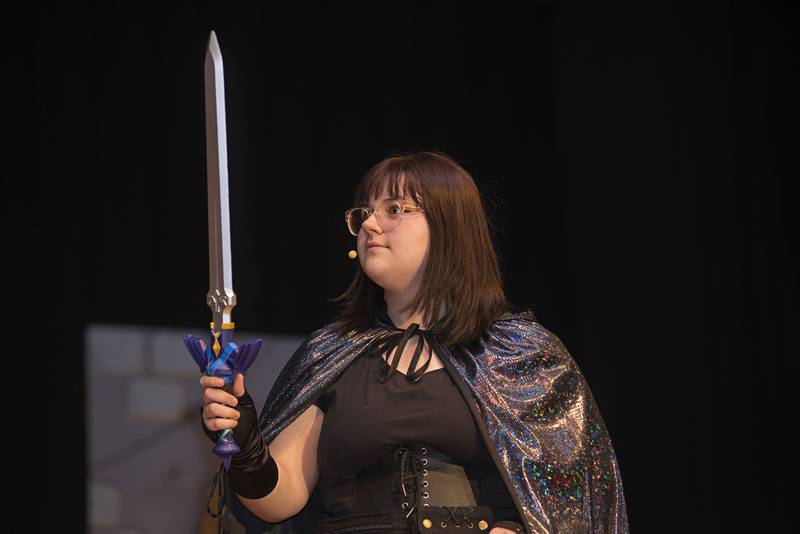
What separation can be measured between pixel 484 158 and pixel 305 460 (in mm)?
2456

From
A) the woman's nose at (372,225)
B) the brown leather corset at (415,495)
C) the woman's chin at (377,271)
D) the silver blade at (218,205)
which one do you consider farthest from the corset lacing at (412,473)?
the silver blade at (218,205)

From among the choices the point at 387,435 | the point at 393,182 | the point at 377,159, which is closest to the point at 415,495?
the point at 387,435

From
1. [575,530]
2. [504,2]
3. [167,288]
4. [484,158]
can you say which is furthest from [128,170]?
[575,530]

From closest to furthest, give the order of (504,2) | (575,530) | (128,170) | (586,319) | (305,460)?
1. (575,530)
2. (305,460)
3. (128,170)
4. (586,319)
5. (504,2)

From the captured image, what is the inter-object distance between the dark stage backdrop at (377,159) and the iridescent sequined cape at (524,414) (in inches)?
56.6

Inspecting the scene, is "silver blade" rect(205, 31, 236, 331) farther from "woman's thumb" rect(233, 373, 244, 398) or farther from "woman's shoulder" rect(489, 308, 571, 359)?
"woman's shoulder" rect(489, 308, 571, 359)

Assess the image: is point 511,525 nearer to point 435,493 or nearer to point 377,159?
point 435,493

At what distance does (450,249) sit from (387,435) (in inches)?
18.0

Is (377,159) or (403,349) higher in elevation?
(377,159)

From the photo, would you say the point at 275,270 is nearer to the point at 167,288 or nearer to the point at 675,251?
the point at 167,288

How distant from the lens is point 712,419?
3.91 m

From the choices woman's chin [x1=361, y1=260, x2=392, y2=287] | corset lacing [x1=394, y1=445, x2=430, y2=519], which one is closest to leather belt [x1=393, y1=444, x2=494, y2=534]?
corset lacing [x1=394, y1=445, x2=430, y2=519]

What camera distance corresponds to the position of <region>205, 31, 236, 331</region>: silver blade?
69.1 inches

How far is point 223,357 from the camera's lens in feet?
5.93
